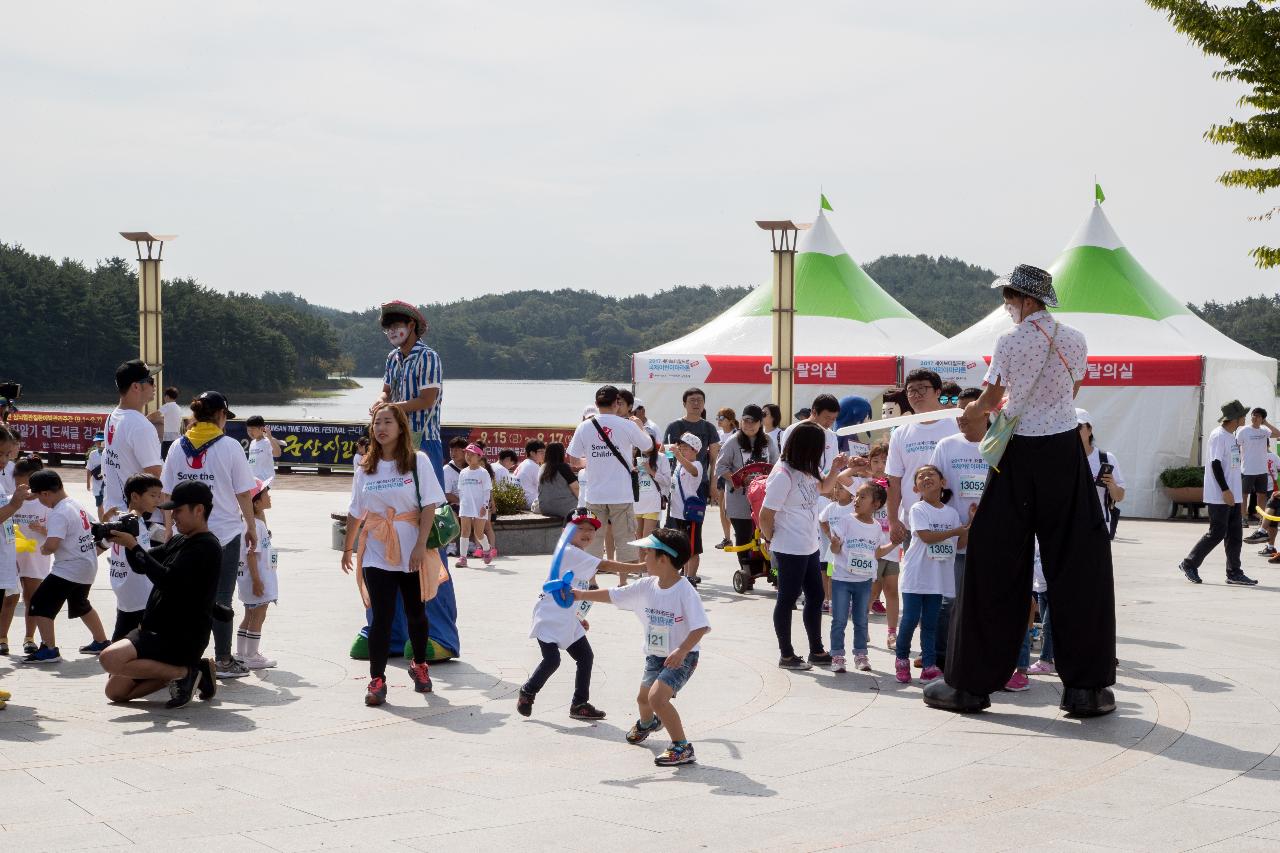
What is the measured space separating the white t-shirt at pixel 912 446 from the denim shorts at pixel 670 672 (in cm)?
231

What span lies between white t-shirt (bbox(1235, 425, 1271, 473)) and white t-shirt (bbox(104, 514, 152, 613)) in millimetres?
12209

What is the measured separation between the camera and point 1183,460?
19.5 metres

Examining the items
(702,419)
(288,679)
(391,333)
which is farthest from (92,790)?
(702,419)

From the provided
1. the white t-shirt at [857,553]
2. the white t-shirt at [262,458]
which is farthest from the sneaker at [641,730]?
the white t-shirt at [262,458]

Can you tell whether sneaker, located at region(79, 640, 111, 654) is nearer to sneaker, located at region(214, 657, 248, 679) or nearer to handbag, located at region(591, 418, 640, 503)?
sneaker, located at region(214, 657, 248, 679)

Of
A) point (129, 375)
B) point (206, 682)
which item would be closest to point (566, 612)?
point (206, 682)

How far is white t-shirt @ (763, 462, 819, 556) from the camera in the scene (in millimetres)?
7699

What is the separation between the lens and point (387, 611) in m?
7.04

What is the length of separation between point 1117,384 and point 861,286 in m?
6.39

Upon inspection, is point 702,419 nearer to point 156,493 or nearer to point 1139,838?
point 156,493

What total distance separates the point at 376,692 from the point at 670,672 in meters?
1.82

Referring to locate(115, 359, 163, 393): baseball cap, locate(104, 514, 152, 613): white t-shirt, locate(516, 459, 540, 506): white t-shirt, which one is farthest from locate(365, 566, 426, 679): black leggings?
locate(516, 459, 540, 506): white t-shirt

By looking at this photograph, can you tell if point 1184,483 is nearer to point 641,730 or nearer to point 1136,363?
point 1136,363

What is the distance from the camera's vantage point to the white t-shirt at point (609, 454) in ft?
36.0
